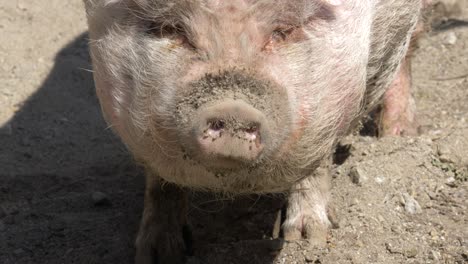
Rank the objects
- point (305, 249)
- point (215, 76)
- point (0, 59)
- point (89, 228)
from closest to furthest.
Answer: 1. point (215, 76)
2. point (305, 249)
3. point (89, 228)
4. point (0, 59)

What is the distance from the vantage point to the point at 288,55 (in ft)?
7.87

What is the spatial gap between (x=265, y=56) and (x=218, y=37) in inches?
5.8

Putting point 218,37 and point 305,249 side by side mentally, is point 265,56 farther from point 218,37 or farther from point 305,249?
point 305,249

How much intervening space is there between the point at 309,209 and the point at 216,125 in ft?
4.43

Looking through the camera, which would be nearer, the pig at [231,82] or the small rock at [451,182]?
the pig at [231,82]

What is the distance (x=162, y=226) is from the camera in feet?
10.5

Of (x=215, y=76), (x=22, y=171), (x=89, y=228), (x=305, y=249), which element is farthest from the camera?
(x=22, y=171)

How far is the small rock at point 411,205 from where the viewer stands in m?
3.39

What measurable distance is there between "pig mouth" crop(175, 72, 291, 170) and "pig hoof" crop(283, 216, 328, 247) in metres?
1.03

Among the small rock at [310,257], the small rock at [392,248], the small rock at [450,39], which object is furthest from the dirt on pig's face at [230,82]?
the small rock at [450,39]

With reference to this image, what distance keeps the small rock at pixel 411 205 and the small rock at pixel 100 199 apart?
1.30m

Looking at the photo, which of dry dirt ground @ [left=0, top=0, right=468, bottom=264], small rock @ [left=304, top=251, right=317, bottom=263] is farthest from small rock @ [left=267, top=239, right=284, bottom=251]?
small rock @ [left=304, top=251, right=317, bottom=263]

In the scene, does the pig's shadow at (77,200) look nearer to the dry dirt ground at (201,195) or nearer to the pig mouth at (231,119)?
the dry dirt ground at (201,195)

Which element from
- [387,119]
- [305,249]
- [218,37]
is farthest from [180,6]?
[387,119]
